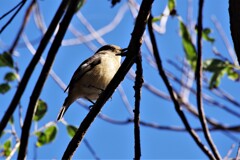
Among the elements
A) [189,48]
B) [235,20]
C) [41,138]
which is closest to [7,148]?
[41,138]

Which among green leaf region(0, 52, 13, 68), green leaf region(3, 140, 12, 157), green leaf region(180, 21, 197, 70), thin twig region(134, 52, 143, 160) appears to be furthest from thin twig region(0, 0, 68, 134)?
green leaf region(180, 21, 197, 70)

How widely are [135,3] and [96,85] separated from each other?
1.22 metres

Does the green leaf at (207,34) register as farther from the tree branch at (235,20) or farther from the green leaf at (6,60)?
the tree branch at (235,20)

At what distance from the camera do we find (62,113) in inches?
191

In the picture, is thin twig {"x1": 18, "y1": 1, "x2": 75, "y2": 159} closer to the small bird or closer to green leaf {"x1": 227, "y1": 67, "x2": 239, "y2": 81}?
green leaf {"x1": 227, "y1": 67, "x2": 239, "y2": 81}

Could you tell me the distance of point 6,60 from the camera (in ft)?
11.1

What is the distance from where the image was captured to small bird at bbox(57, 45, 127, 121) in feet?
16.9

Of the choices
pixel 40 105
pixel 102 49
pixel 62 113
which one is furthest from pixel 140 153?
pixel 102 49

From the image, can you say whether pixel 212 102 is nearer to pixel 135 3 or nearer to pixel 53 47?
pixel 135 3

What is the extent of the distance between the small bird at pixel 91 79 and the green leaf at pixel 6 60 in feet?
5.52

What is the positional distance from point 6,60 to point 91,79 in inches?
74.3

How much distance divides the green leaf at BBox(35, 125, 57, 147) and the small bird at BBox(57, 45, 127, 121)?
116 centimetres

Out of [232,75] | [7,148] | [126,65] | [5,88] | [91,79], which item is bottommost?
[126,65]

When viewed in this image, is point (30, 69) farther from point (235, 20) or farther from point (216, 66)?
point (216, 66)
